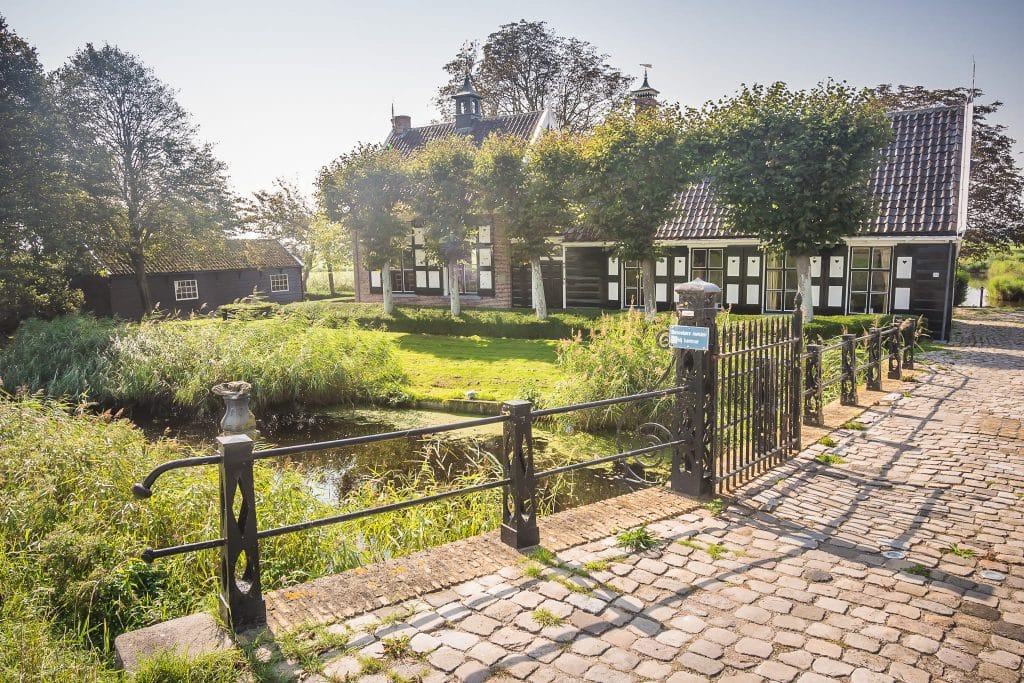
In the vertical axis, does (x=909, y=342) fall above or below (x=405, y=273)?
below

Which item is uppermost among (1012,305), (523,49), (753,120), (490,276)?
(523,49)

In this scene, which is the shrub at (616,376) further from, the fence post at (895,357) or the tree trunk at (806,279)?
the tree trunk at (806,279)

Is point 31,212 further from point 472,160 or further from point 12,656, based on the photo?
point 12,656

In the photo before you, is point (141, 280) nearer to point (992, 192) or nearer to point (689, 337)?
point (689, 337)

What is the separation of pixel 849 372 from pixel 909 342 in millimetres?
5317

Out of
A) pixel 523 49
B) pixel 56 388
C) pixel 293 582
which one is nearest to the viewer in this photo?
pixel 293 582

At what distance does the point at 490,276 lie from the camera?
2686 cm

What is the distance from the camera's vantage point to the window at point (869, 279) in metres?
18.6

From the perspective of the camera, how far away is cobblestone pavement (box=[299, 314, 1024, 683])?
327 cm

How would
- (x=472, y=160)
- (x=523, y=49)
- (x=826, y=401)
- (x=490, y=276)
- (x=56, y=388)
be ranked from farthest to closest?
(x=523, y=49) → (x=490, y=276) → (x=472, y=160) → (x=56, y=388) → (x=826, y=401)

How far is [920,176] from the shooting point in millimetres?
18531

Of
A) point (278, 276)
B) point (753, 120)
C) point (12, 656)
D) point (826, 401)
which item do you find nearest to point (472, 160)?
point (753, 120)

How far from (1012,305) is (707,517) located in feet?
93.6

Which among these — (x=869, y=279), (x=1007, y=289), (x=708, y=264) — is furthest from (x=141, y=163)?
(x=1007, y=289)
